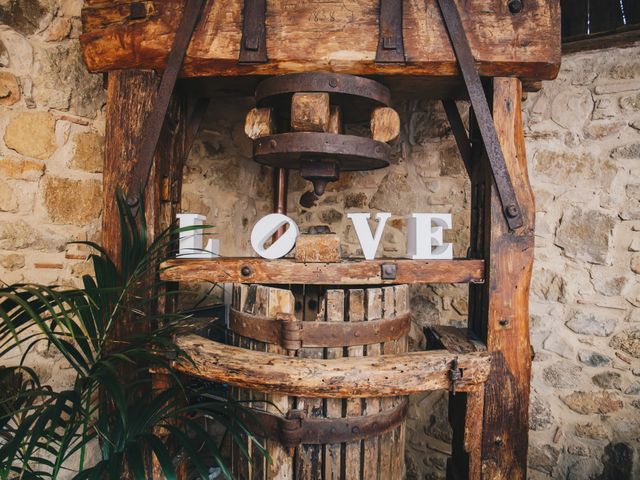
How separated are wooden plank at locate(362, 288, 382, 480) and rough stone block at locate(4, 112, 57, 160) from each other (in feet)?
5.92

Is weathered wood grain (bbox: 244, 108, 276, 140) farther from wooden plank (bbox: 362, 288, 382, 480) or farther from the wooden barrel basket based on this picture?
wooden plank (bbox: 362, 288, 382, 480)

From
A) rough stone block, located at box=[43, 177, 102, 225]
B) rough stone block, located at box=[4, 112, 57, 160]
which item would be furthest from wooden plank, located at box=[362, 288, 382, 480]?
rough stone block, located at box=[4, 112, 57, 160]

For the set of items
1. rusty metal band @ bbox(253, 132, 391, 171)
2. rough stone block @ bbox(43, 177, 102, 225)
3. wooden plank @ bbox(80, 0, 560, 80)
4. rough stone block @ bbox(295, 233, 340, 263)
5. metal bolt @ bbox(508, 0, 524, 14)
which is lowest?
rough stone block @ bbox(295, 233, 340, 263)

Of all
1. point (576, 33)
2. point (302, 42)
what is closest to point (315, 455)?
point (302, 42)

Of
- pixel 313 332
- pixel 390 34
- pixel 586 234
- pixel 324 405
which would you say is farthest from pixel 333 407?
pixel 586 234

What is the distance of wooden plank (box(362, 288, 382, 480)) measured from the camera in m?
1.91

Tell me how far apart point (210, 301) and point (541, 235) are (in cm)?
231

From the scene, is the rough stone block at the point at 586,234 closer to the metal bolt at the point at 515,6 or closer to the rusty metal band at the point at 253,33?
the metal bolt at the point at 515,6

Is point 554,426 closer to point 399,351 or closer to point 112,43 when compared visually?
point 399,351

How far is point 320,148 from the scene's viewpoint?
197 cm

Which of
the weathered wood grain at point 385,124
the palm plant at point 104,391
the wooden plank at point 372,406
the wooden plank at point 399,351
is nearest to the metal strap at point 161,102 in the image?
the palm plant at point 104,391

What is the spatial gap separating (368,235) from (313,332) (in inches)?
24.0

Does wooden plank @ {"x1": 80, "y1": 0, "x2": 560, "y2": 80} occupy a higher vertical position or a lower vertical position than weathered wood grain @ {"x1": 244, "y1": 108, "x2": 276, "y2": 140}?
higher

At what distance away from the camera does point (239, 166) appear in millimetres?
3365
